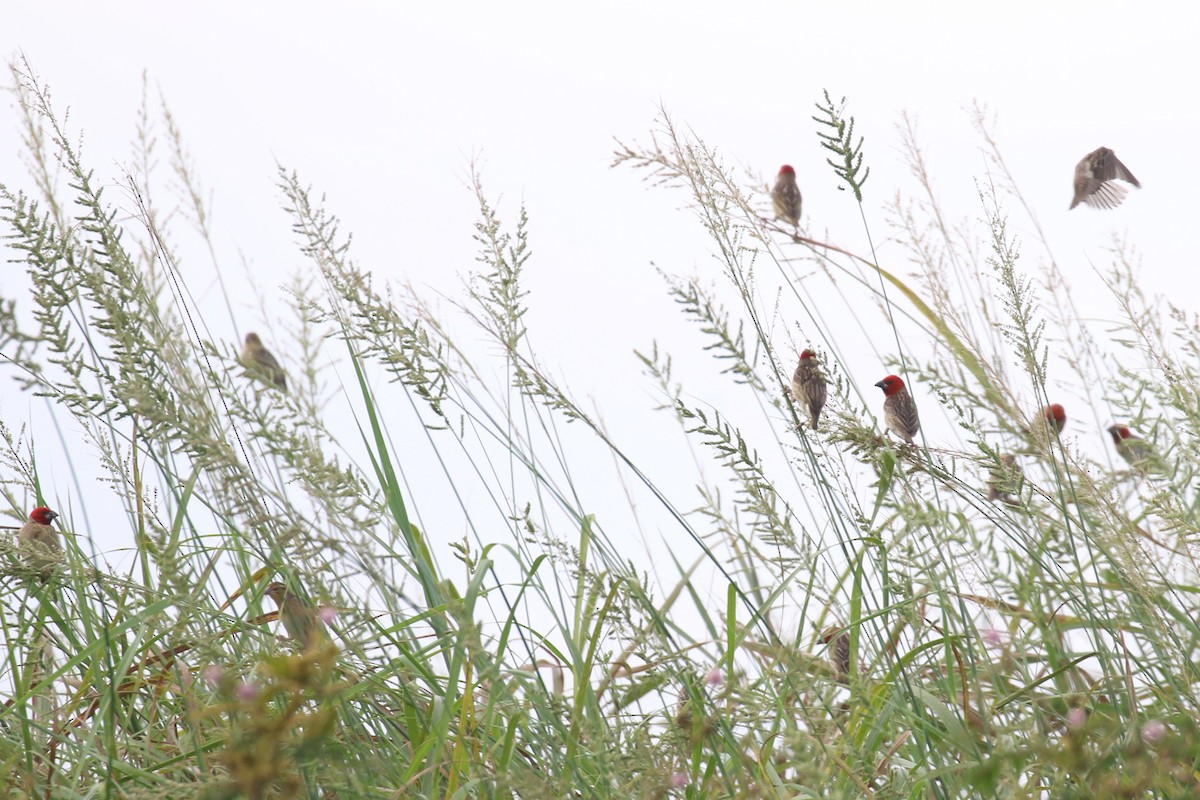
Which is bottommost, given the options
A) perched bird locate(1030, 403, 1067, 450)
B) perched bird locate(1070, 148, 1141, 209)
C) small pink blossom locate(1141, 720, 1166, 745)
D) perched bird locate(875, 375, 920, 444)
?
small pink blossom locate(1141, 720, 1166, 745)

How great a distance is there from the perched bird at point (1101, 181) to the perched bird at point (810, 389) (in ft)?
7.29

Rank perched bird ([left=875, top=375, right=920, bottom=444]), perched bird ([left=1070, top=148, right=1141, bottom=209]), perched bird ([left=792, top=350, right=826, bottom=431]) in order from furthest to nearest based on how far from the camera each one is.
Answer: perched bird ([left=1070, top=148, right=1141, bottom=209]) < perched bird ([left=875, top=375, right=920, bottom=444]) < perched bird ([left=792, top=350, right=826, bottom=431])

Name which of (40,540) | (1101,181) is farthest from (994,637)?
(1101,181)

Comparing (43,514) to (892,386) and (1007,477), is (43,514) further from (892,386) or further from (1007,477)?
(892,386)

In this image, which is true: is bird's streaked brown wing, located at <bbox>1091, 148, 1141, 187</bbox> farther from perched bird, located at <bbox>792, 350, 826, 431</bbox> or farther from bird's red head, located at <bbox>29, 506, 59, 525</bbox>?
bird's red head, located at <bbox>29, 506, 59, 525</bbox>

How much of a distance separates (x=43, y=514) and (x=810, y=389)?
1.89 metres

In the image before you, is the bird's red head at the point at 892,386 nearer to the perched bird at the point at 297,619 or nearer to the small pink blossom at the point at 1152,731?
the small pink blossom at the point at 1152,731

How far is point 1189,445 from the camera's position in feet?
7.07

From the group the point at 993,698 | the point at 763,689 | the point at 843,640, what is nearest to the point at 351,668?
the point at 763,689

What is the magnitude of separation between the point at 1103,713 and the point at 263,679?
143 cm

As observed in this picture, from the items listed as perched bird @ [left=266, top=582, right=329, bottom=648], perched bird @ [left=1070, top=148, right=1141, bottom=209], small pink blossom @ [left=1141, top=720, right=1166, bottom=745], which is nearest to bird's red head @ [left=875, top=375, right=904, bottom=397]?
perched bird @ [left=1070, top=148, right=1141, bottom=209]

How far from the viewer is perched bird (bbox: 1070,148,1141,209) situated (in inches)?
157

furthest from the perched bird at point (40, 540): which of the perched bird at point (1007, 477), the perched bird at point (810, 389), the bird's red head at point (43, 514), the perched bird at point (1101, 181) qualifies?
the perched bird at point (1101, 181)

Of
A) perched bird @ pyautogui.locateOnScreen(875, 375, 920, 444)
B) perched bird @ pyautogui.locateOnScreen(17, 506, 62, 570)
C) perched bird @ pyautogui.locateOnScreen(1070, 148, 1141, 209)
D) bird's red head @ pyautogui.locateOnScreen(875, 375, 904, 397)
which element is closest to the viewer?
perched bird @ pyautogui.locateOnScreen(17, 506, 62, 570)
